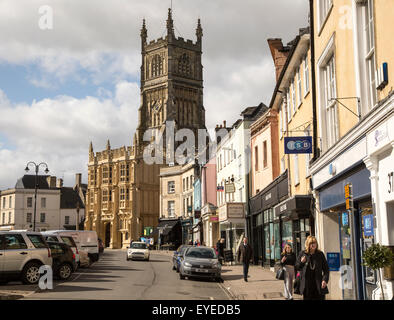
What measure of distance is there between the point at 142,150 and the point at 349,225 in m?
69.2

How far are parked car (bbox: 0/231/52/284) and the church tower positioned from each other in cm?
7923

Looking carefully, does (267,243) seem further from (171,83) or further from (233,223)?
(171,83)

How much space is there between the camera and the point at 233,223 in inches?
1459

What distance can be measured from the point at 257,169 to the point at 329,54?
16.6 meters

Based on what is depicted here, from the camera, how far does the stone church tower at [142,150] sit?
261 feet

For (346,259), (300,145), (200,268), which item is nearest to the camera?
(346,259)

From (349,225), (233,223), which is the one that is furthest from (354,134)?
(233,223)

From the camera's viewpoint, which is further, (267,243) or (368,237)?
(267,243)

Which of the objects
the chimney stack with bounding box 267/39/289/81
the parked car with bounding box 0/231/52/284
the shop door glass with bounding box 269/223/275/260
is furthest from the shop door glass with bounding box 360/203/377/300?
the chimney stack with bounding box 267/39/289/81

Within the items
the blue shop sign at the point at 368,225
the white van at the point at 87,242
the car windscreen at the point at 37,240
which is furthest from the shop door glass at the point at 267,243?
the blue shop sign at the point at 368,225

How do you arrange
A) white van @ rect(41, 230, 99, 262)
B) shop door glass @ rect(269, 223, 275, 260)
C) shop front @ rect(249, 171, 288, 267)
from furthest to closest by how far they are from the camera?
white van @ rect(41, 230, 99, 262) < shop door glass @ rect(269, 223, 275, 260) < shop front @ rect(249, 171, 288, 267)

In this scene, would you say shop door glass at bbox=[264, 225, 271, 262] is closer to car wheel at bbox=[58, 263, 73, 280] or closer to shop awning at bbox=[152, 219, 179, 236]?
car wheel at bbox=[58, 263, 73, 280]

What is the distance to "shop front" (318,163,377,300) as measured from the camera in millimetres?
11453

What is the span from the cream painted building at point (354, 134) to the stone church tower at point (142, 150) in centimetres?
6413
